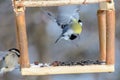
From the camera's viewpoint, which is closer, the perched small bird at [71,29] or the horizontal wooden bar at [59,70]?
the horizontal wooden bar at [59,70]

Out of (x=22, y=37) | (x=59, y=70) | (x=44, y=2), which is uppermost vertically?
(x=44, y=2)

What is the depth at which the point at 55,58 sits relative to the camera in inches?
62.7

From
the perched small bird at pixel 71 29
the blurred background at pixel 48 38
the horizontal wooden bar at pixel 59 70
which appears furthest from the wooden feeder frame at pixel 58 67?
the blurred background at pixel 48 38

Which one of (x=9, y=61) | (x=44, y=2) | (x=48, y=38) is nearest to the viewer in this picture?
(x=44, y=2)

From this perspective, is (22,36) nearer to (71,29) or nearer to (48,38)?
(71,29)

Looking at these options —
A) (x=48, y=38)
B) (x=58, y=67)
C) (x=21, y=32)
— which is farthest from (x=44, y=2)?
(x=48, y=38)

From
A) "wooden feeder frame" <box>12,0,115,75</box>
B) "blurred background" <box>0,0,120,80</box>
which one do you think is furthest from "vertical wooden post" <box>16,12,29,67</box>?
"blurred background" <box>0,0,120,80</box>

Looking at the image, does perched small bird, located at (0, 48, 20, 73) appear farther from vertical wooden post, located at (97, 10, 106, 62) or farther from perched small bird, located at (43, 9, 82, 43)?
vertical wooden post, located at (97, 10, 106, 62)

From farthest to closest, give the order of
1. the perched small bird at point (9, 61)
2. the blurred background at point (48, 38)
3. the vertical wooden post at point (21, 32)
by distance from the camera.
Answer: the blurred background at point (48, 38) < the perched small bird at point (9, 61) < the vertical wooden post at point (21, 32)

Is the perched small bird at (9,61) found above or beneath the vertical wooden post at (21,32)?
beneath

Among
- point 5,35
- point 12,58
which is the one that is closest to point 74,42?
point 5,35

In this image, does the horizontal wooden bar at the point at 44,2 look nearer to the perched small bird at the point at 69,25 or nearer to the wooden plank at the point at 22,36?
the wooden plank at the point at 22,36

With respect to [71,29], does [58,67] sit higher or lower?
lower

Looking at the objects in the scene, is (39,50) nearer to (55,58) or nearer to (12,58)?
(55,58)
